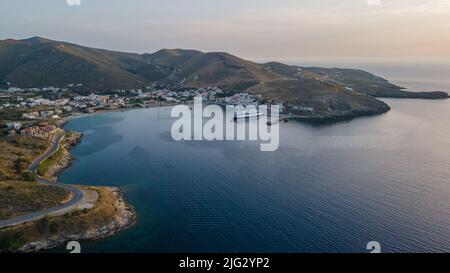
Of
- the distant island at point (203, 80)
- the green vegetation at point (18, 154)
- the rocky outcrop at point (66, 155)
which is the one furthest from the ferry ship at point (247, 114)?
the green vegetation at point (18, 154)

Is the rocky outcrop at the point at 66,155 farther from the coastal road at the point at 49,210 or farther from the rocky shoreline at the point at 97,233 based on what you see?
the rocky shoreline at the point at 97,233

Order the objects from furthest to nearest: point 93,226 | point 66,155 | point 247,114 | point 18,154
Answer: point 247,114 < point 66,155 < point 18,154 < point 93,226

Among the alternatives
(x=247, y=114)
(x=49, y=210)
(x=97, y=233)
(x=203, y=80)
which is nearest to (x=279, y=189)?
(x=97, y=233)

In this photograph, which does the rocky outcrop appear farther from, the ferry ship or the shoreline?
the ferry ship

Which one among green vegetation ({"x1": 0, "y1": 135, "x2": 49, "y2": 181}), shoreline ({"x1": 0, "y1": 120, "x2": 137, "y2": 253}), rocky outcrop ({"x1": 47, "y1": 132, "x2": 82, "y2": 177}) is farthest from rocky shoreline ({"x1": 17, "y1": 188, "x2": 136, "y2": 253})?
rocky outcrop ({"x1": 47, "y1": 132, "x2": 82, "y2": 177})

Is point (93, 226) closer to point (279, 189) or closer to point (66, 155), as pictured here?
point (279, 189)
